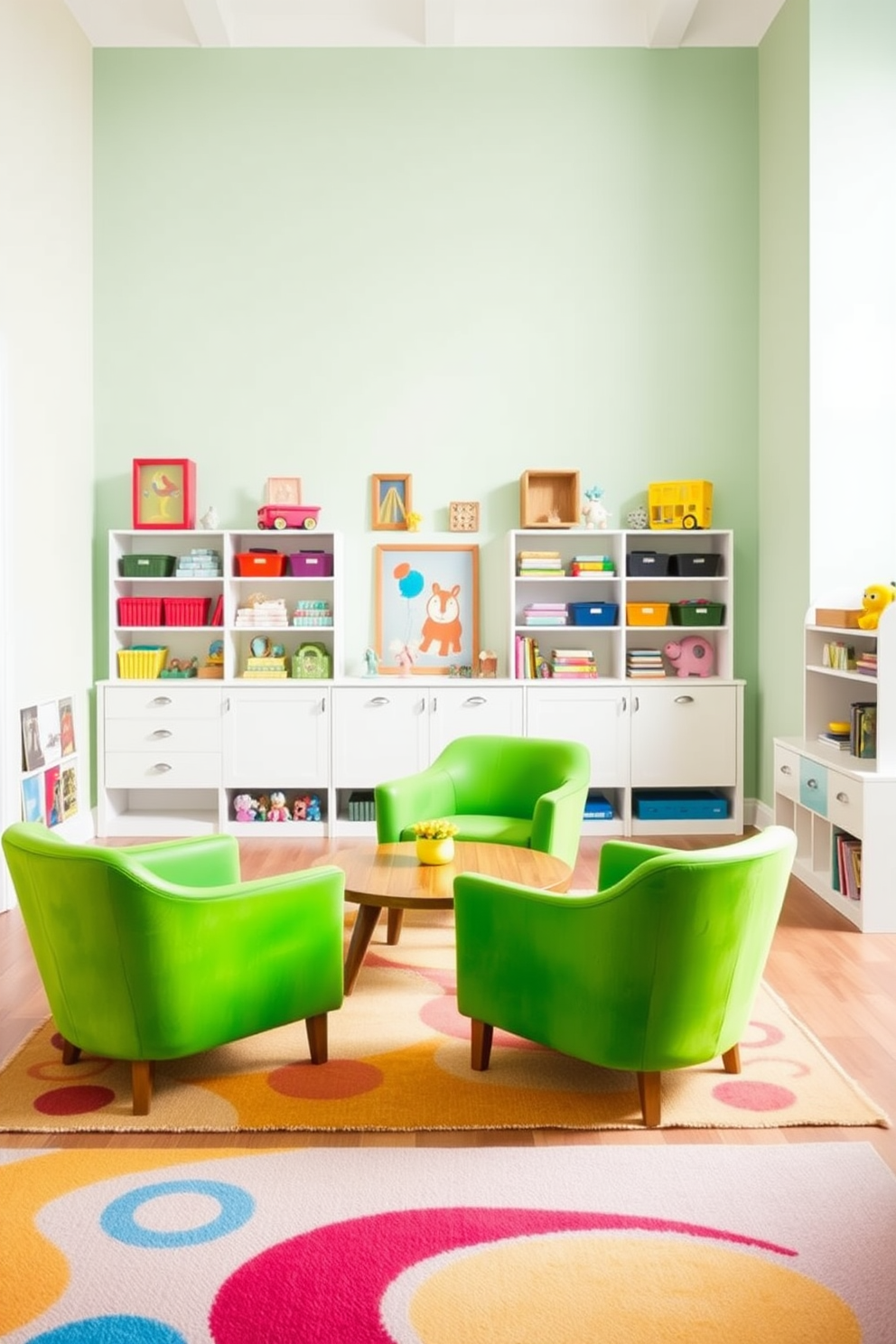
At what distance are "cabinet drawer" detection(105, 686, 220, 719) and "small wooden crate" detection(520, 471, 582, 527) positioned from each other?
→ 2055 mm

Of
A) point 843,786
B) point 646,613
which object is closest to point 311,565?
point 646,613

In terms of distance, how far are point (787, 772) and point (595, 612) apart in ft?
5.13

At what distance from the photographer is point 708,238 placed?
682cm

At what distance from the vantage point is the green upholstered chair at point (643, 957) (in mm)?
2756

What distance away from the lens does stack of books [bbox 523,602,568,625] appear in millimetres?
6633

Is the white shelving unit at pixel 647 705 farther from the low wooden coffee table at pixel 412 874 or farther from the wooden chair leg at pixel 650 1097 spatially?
the wooden chair leg at pixel 650 1097

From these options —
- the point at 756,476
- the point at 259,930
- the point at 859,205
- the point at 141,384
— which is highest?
the point at 859,205

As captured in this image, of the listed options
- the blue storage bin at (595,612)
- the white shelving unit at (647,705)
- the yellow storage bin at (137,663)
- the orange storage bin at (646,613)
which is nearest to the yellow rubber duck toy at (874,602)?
the white shelving unit at (647,705)

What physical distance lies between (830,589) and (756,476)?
136cm

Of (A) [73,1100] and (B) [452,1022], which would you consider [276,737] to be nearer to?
(B) [452,1022]

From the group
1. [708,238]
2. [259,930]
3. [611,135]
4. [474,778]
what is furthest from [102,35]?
[259,930]

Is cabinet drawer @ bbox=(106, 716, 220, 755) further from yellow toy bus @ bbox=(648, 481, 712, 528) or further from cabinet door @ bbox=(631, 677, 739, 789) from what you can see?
yellow toy bus @ bbox=(648, 481, 712, 528)

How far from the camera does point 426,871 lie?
3.93 m

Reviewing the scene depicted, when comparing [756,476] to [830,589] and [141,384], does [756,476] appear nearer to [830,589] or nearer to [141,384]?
[830,589]
